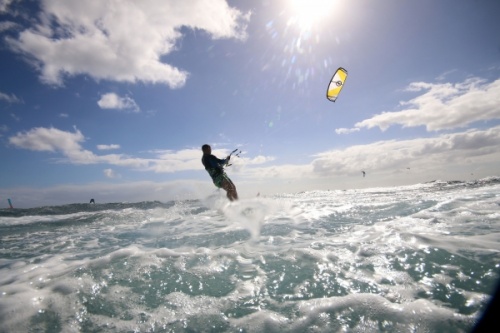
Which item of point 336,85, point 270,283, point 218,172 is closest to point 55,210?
point 218,172

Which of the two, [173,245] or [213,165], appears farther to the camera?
[213,165]

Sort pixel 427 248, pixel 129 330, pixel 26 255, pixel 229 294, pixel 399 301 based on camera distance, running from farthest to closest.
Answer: pixel 26 255 → pixel 427 248 → pixel 229 294 → pixel 399 301 → pixel 129 330

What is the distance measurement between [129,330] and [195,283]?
1008 mm

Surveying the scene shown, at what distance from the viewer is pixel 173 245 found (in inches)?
207

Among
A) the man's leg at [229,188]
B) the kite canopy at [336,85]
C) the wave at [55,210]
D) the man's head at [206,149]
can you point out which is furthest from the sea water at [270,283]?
the wave at [55,210]

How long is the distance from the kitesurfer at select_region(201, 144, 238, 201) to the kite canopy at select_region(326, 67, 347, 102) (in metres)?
6.10

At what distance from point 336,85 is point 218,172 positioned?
7052 millimetres

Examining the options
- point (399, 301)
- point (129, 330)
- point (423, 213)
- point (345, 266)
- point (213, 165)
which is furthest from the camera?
point (213, 165)

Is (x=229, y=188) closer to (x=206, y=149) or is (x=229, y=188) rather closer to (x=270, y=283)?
(x=206, y=149)

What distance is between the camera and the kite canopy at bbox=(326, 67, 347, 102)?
1265 centimetres

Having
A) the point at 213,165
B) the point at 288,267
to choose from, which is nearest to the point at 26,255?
the point at 288,267

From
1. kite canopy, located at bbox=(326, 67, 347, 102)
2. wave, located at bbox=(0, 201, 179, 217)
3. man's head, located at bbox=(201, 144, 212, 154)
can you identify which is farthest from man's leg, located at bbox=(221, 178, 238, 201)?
wave, located at bbox=(0, 201, 179, 217)

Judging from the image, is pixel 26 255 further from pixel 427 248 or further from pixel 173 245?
pixel 427 248

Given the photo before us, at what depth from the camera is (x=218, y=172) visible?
12.7 metres
